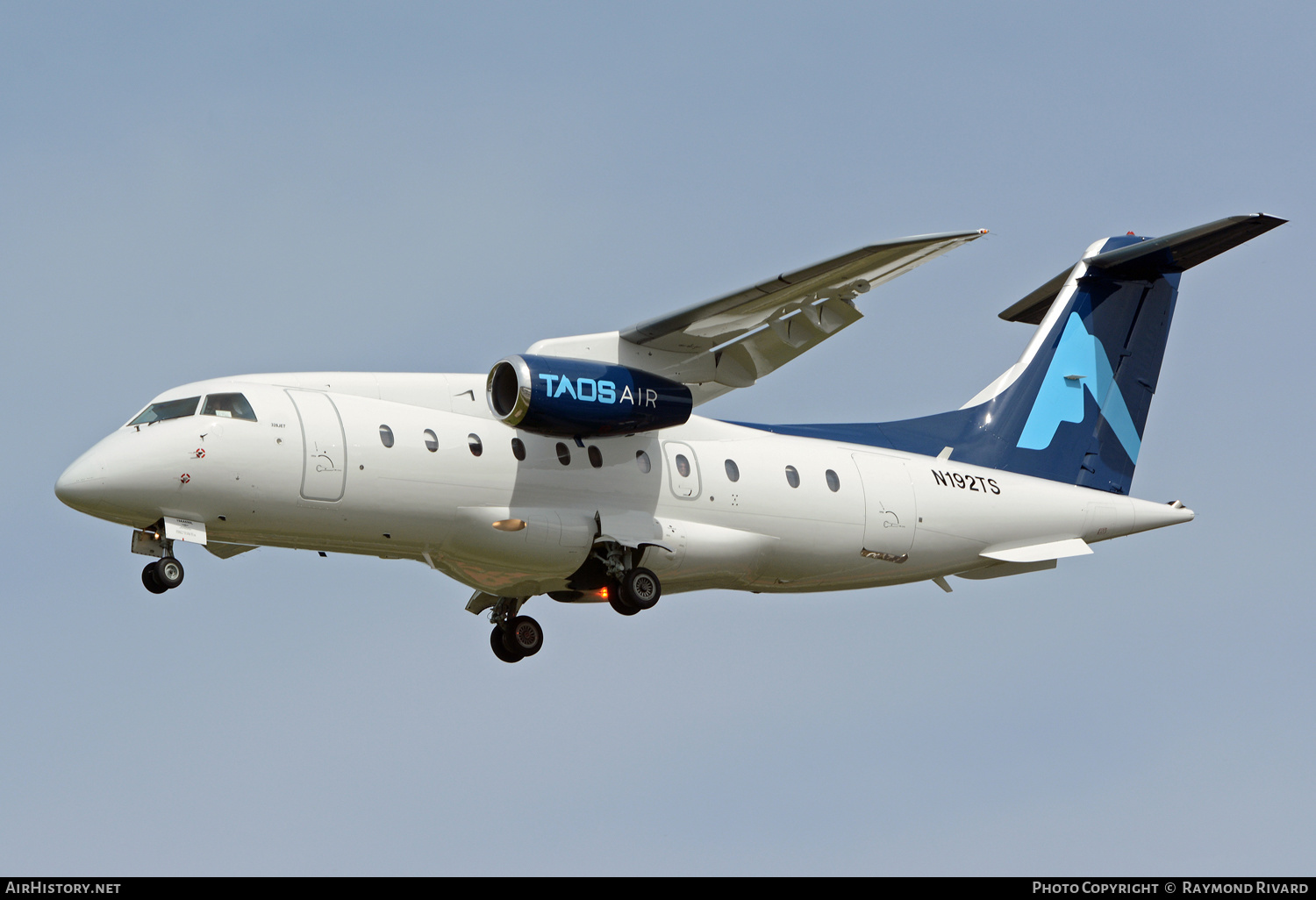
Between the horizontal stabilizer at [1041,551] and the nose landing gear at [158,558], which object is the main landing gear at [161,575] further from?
the horizontal stabilizer at [1041,551]

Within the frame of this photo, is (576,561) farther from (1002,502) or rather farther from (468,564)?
(1002,502)

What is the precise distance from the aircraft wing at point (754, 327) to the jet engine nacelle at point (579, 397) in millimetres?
452

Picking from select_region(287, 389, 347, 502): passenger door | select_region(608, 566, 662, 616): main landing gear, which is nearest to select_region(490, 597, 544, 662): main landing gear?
select_region(608, 566, 662, 616): main landing gear

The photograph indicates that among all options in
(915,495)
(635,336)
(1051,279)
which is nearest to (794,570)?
(915,495)

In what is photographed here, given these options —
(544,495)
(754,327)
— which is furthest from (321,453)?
(754,327)

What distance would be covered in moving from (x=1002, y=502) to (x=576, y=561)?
17.5 feet

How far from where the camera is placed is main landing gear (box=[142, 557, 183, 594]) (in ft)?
48.9

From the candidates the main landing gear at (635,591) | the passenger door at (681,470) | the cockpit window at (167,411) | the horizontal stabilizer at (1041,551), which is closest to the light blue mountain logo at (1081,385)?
the horizontal stabilizer at (1041,551)

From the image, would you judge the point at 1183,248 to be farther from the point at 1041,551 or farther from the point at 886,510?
the point at 886,510

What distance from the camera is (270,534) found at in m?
15.5

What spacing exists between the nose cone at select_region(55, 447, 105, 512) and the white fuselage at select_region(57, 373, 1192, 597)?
18mm

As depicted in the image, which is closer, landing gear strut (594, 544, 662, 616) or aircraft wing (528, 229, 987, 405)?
aircraft wing (528, 229, 987, 405)

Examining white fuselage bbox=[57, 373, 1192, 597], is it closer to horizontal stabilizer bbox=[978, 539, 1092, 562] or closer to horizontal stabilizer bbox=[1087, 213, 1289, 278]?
horizontal stabilizer bbox=[978, 539, 1092, 562]

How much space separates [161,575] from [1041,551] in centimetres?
972
